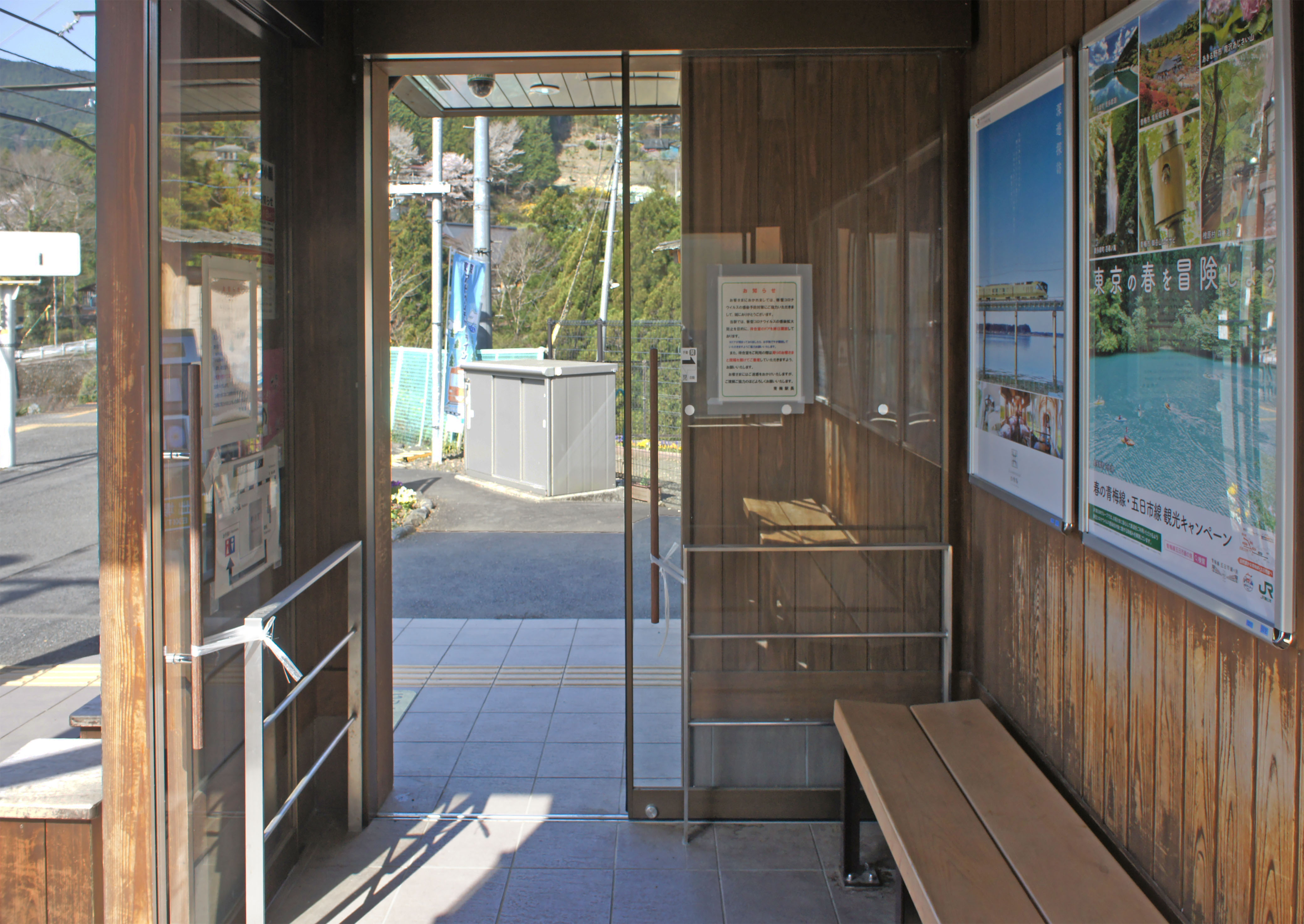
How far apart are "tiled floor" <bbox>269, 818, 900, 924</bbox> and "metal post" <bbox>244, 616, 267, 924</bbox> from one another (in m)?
0.45

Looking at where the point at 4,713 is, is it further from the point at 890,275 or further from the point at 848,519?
the point at 890,275

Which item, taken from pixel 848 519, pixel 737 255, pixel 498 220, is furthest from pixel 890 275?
pixel 498 220

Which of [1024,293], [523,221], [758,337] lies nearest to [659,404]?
[758,337]

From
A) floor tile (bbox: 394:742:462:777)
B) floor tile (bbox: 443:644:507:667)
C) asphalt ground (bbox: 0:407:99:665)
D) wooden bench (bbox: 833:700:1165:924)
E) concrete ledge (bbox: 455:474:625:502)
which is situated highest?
asphalt ground (bbox: 0:407:99:665)

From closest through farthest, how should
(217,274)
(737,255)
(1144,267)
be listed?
(1144,267) < (217,274) < (737,255)

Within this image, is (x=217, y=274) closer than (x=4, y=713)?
No

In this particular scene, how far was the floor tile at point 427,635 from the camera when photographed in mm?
5250

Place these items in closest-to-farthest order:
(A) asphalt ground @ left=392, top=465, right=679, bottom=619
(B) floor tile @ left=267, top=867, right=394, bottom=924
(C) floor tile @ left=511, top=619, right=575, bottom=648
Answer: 1. (B) floor tile @ left=267, top=867, right=394, bottom=924
2. (C) floor tile @ left=511, top=619, right=575, bottom=648
3. (A) asphalt ground @ left=392, top=465, right=679, bottom=619

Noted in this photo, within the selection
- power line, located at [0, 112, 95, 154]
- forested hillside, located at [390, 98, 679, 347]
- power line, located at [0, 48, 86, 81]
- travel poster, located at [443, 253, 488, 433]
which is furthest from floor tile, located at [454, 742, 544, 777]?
forested hillside, located at [390, 98, 679, 347]

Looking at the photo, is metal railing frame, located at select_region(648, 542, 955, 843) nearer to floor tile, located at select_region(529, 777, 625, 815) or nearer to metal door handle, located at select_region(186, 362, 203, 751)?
floor tile, located at select_region(529, 777, 625, 815)

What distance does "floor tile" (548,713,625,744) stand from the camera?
12.8 feet

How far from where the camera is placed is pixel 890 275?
3180mm

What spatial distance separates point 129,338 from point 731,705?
6.92ft

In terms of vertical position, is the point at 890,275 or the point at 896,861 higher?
the point at 890,275
